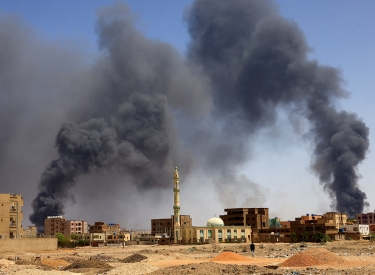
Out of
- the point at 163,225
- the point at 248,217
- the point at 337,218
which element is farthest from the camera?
the point at 163,225

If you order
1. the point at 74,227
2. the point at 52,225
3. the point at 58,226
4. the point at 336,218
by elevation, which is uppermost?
the point at 336,218

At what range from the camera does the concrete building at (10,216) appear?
76.0 meters

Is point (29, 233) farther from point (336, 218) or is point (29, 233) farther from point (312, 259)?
point (336, 218)

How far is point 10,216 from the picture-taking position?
7681 centimetres

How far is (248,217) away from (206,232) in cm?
1970

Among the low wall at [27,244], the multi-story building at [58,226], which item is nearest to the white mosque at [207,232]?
the multi-story building at [58,226]

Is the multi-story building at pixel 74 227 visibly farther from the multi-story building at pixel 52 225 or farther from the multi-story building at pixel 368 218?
the multi-story building at pixel 368 218

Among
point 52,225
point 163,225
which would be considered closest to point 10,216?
point 52,225

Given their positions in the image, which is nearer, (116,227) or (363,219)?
(116,227)

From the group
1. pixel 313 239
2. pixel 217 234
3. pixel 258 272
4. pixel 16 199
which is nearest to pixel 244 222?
pixel 217 234

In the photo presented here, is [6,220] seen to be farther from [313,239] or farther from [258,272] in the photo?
[313,239]

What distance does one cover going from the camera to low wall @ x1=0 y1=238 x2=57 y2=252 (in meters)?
69.1

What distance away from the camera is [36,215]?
439 ft

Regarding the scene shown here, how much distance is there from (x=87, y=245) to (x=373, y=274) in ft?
293
